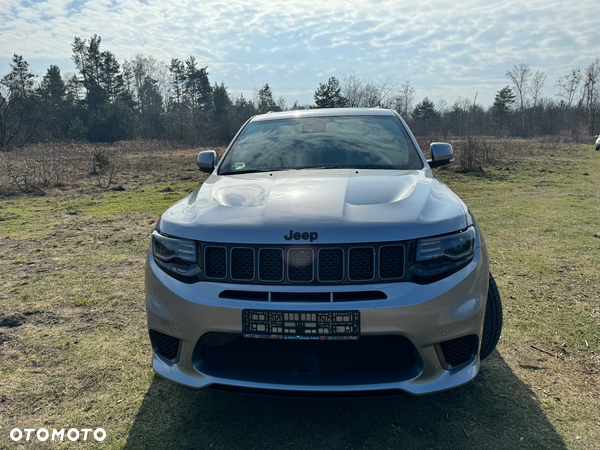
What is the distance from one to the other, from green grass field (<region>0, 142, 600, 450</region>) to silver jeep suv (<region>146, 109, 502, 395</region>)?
390mm

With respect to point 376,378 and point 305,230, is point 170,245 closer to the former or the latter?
point 305,230

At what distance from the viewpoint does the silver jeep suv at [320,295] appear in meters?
1.98

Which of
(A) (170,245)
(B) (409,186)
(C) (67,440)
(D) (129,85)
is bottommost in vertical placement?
(C) (67,440)

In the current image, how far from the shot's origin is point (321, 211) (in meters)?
2.18

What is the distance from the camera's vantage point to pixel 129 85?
64.9 m

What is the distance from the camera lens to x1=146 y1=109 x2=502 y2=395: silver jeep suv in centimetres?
198

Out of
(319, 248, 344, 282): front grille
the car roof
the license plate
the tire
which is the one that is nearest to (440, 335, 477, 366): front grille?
the tire

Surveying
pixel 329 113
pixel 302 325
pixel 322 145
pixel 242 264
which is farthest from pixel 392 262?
pixel 329 113

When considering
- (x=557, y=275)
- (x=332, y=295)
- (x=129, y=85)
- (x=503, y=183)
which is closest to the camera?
(x=332, y=295)

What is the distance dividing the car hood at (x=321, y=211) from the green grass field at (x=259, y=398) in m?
1.03

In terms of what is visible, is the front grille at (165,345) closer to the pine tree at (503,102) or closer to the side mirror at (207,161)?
the side mirror at (207,161)

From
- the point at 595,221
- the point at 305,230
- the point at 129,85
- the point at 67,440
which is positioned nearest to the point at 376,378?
the point at 305,230

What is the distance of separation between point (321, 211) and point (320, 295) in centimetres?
42

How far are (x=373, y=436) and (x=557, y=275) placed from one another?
338cm
